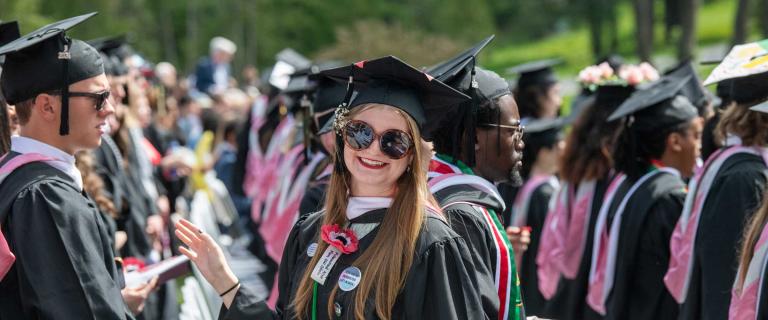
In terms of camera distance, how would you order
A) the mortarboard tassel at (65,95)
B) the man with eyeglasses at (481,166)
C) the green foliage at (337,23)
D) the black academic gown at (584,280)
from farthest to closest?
1. the green foliage at (337,23)
2. the black academic gown at (584,280)
3. the mortarboard tassel at (65,95)
4. the man with eyeglasses at (481,166)

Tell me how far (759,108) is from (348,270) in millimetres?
1702

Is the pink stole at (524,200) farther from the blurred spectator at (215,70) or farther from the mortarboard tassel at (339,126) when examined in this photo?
the blurred spectator at (215,70)

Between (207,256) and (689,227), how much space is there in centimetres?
262

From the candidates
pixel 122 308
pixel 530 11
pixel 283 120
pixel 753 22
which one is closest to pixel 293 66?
pixel 283 120

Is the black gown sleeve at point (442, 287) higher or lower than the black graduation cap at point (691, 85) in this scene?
lower

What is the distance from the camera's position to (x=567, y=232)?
6.29 meters

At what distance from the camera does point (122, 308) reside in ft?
12.5

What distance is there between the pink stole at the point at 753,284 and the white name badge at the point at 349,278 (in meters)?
1.56

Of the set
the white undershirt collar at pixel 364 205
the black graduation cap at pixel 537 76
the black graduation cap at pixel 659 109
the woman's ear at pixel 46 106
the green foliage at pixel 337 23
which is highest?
the woman's ear at pixel 46 106

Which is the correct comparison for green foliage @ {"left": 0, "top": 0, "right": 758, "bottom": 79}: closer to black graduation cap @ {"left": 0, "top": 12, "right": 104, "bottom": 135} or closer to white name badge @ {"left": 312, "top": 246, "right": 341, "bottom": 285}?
black graduation cap @ {"left": 0, "top": 12, "right": 104, "bottom": 135}

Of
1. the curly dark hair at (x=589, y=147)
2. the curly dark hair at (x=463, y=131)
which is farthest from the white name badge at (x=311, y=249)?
the curly dark hair at (x=589, y=147)

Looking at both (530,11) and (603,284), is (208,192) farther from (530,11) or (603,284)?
(530,11)

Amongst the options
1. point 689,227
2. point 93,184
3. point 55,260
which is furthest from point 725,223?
point 93,184

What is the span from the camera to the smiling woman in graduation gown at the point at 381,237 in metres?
3.22
